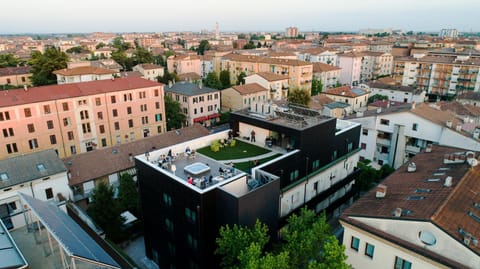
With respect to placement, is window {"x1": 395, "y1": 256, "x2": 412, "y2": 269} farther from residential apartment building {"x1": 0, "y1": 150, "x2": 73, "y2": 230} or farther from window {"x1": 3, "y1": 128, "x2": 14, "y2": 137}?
window {"x1": 3, "y1": 128, "x2": 14, "y2": 137}

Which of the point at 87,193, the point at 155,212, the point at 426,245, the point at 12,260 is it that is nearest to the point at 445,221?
the point at 426,245

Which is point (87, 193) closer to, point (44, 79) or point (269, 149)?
point (269, 149)

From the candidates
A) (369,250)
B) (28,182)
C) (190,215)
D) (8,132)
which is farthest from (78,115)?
(369,250)

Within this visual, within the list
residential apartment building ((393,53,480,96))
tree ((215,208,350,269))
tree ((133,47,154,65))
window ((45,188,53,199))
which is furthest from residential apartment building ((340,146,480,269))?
tree ((133,47,154,65))

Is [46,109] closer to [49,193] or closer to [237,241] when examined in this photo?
[49,193]

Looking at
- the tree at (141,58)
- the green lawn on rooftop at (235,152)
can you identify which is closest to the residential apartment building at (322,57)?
the tree at (141,58)
